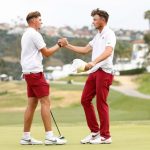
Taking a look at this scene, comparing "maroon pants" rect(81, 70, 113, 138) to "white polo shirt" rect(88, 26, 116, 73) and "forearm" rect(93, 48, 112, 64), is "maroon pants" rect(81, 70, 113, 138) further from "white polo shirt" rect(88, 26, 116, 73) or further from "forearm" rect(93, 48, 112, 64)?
"forearm" rect(93, 48, 112, 64)

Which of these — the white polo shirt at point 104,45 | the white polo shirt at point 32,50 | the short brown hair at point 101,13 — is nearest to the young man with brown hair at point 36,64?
the white polo shirt at point 32,50

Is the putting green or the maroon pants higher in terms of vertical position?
the maroon pants

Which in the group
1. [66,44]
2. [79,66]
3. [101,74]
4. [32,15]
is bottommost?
[101,74]

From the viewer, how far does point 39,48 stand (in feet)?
28.3

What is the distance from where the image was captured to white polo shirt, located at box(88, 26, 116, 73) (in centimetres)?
870

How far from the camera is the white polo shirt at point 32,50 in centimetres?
862

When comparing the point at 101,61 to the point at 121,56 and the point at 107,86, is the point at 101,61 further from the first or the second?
the point at 121,56

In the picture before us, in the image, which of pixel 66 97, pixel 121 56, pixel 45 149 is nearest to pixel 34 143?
pixel 45 149

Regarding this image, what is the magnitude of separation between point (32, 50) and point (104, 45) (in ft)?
3.24

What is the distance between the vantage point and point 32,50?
341 inches

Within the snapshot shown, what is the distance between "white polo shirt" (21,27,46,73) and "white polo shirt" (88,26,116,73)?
0.75 meters

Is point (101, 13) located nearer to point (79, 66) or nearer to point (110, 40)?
point (110, 40)

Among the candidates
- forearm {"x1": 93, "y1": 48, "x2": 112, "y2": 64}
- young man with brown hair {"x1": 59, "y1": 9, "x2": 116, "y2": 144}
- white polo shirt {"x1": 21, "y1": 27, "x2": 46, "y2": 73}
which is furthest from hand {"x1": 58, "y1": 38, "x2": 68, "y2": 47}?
forearm {"x1": 93, "y1": 48, "x2": 112, "y2": 64}

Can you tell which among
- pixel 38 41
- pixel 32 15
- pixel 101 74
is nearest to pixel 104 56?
pixel 101 74
